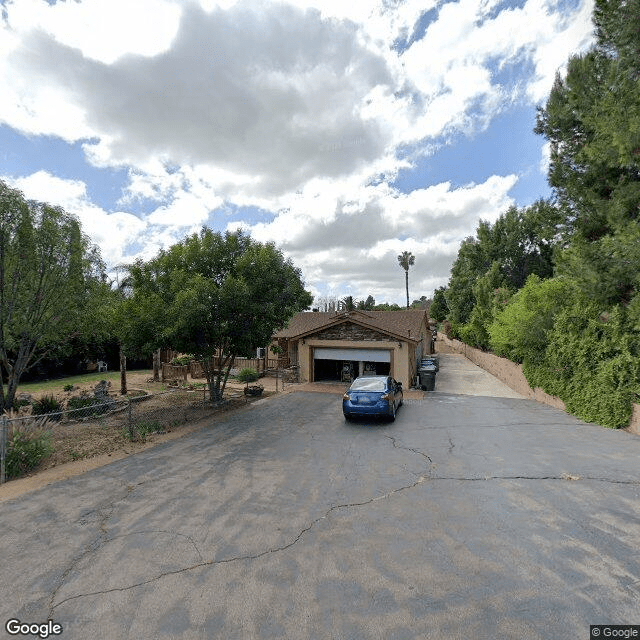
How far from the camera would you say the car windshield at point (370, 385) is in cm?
1188

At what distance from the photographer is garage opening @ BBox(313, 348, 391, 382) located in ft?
65.3

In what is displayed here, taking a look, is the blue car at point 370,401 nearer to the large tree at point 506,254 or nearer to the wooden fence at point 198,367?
the wooden fence at point 198,367

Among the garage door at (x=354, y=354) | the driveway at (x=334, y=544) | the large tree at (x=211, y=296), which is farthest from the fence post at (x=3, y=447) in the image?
the garage door at (x=354, y=354)

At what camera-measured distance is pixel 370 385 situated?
12.2 m

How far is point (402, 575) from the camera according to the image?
13.6 ft

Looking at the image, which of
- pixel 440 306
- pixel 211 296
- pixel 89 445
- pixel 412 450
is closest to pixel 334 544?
pixel 412 450

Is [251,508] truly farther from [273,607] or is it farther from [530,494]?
[530,494]

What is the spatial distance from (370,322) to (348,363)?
3003 millimetres

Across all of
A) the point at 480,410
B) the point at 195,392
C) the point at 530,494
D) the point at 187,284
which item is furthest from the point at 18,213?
the point at 480,410

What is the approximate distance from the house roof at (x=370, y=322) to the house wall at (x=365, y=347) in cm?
61

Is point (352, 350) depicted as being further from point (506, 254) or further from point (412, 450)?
point (506, 254)

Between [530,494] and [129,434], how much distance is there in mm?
9943

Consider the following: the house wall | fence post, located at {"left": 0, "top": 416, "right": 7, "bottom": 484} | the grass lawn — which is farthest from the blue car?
the grass lawn

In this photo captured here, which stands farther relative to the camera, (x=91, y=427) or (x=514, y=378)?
(x=514, y=378)
